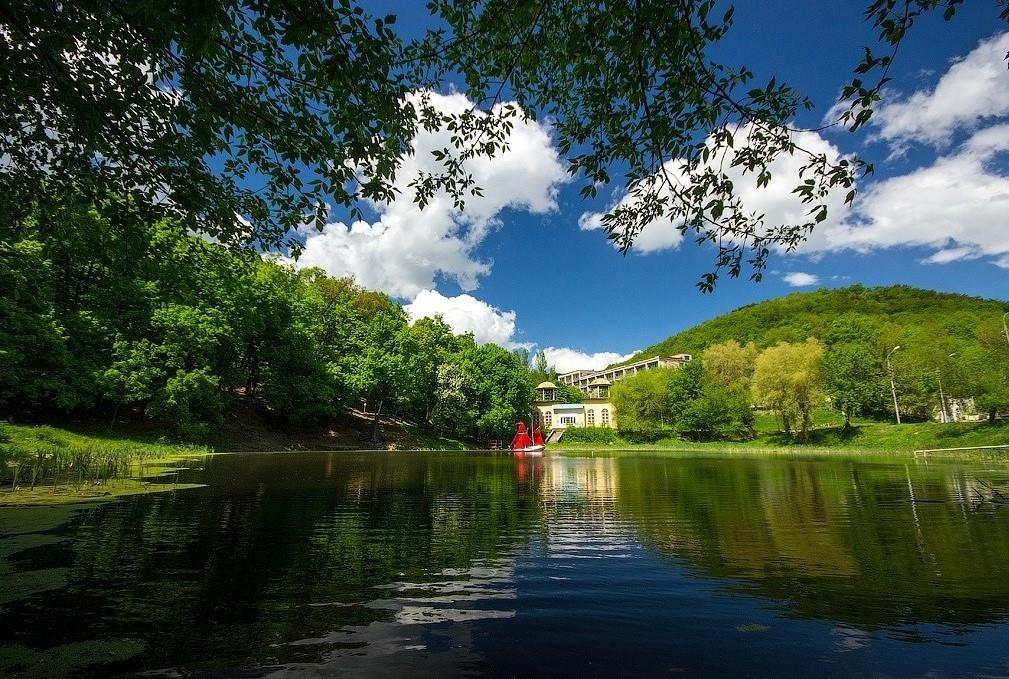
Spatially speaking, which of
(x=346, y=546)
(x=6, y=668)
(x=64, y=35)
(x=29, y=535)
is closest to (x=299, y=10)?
(x=64, y=35)

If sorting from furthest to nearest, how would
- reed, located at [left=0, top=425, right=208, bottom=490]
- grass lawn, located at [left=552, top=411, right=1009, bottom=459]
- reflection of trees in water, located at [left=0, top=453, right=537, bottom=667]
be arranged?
grass lawn, located at [left=552, top=411, right=1009, bottom=459]
reed, located at [left=0, top=425, right=208, bottom=490]
reflection of trees in water, located at [left=0, top=453, right=537, bottom=667]

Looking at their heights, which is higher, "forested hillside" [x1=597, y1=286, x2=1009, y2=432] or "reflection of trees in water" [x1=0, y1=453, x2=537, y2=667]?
"forested hillside" [x1=597, y1=286, x2=1009, y2=432]

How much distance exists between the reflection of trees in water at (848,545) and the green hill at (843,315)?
9370 centimetres

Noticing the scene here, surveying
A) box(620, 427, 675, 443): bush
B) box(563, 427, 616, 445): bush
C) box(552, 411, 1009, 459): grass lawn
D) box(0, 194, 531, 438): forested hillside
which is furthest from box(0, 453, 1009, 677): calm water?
box(563, 427, 616, 445): bush

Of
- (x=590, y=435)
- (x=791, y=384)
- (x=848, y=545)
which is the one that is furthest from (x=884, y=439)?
(x=848, y=545)

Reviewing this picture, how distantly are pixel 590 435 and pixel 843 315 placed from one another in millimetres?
81245

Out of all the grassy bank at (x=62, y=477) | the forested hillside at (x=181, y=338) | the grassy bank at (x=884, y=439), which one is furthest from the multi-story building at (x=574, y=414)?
the grassy bank at (x=62, y=477)

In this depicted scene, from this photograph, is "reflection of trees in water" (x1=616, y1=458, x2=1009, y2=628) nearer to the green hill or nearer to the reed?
the reed

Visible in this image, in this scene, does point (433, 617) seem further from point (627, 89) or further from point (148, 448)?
point (148, 448)

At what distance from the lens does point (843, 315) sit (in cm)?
12462

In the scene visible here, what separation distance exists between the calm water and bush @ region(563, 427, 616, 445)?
75587mm

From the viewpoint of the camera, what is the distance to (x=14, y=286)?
1891cm

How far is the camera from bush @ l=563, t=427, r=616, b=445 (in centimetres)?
8750

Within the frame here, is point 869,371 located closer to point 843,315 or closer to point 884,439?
point 884,439
